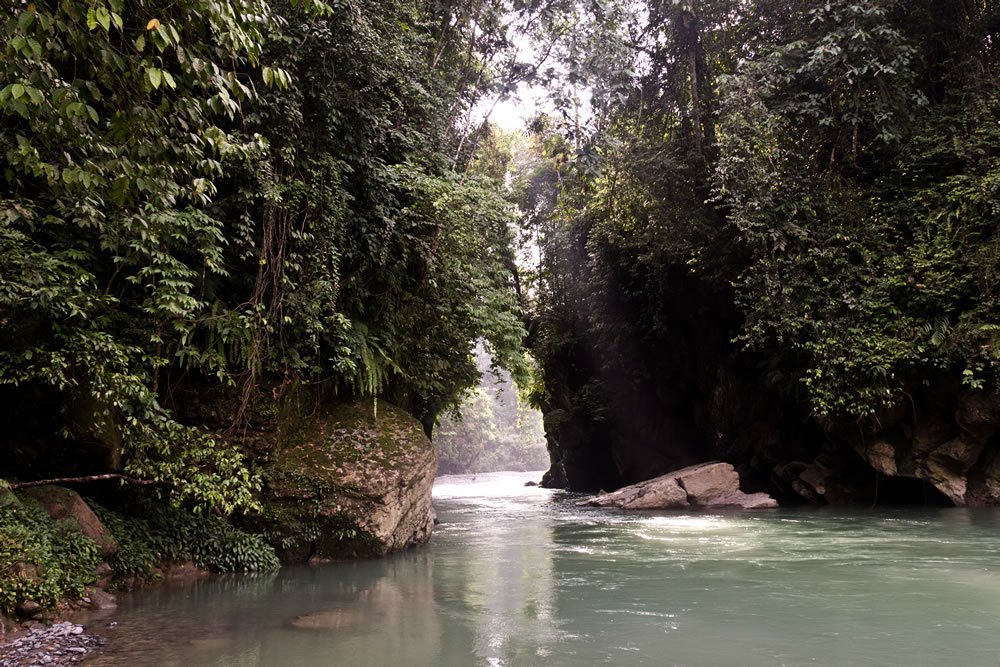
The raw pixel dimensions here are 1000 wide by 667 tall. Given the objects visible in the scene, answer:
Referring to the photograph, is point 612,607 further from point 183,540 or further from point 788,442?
point 788,442

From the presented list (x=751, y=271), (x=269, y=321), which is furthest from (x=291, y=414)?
Result: (x=751, y=271)

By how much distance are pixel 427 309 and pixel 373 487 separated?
134 inches

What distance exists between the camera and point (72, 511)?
6.72 meters

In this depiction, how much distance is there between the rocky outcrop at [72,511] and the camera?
659 cm

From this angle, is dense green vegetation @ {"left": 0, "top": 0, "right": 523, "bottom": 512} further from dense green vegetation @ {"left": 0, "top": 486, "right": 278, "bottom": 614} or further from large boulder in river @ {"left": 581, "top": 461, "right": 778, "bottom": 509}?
large boulder in river @ {"left": 581, "top": 461, "right": 778, "bottom": 509}

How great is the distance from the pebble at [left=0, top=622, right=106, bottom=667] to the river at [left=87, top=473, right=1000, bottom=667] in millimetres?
196

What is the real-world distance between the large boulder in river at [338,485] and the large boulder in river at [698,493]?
7854mm

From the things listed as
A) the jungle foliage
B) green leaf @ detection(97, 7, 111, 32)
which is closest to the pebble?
green leaf @ detection(97, 7, 111, 32)

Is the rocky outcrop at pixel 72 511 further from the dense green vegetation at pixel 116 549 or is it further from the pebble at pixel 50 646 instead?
the pebble at pixel 50 646

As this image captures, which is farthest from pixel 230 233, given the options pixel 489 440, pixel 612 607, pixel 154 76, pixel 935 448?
pixel 489 440

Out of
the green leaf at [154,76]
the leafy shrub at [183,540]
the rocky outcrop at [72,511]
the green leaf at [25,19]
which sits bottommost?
the leafy shrub at [183,540]

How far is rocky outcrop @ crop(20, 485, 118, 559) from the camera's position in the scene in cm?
659

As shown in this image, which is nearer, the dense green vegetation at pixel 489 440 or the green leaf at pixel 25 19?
the green leaf at pixel 25 19

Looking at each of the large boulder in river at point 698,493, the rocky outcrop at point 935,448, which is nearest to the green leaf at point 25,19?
the rocky outcrop at point 935,448
